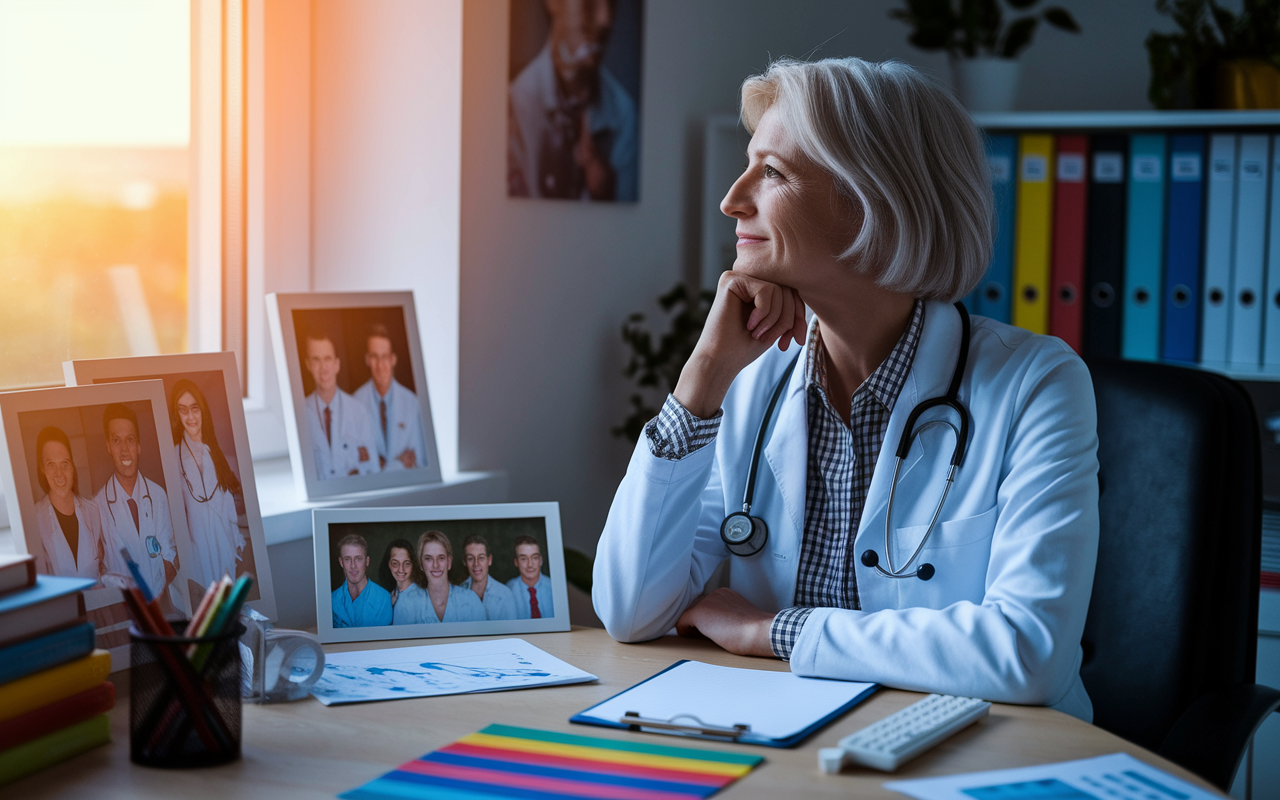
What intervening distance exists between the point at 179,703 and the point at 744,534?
28.6 inches

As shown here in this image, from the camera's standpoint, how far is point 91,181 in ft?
5.27

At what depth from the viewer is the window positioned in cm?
150

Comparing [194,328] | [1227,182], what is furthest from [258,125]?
[1227,182]

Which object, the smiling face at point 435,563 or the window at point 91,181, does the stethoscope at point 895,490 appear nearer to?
the smiling face at point 435,563

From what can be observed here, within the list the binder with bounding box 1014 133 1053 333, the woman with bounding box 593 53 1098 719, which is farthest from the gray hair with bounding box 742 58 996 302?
the binder with bounding box 1014 133 1053 333

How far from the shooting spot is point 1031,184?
2.38 meters

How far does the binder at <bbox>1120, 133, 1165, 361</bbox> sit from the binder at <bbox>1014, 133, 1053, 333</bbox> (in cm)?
15

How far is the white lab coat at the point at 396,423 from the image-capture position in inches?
65.9

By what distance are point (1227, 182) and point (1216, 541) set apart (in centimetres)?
116

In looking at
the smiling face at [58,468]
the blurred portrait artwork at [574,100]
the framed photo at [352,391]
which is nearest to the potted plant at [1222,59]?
Result: the blurred portrait artwork at [574,100]

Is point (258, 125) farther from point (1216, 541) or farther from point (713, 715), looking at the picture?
point (1216, 541)

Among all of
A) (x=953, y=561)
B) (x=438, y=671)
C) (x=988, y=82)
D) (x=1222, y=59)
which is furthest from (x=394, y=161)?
(x=1222, y=59)

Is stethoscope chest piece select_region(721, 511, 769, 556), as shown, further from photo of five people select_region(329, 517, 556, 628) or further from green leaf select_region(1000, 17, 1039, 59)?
green leaf select_region(1000, 17, 1039, 59)

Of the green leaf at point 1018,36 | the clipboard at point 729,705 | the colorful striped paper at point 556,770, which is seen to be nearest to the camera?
the colorful striped paper at point 556,770
